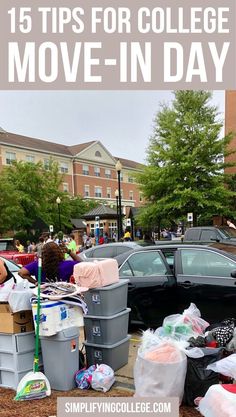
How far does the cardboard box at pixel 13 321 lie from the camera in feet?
13.7

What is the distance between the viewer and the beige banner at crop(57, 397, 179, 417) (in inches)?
124

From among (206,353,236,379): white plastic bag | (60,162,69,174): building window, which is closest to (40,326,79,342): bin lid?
(206,353,236,379): white plastic bag

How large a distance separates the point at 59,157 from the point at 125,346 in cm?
5300

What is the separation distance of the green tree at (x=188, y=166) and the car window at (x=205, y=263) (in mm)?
16736

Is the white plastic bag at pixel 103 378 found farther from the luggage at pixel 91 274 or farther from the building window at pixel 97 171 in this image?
→ the building window at pixel 97 171

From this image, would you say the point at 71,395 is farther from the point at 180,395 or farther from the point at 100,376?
the point at 180,395

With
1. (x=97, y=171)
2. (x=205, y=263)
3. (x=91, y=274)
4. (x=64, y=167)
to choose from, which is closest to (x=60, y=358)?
(x=91, y=274)

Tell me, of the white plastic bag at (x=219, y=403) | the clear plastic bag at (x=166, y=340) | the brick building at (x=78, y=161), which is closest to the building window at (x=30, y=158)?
the brick building at (x=78, y=161)

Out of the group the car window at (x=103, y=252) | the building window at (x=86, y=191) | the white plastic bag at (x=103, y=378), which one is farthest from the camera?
the building window at (x=86, y=191)

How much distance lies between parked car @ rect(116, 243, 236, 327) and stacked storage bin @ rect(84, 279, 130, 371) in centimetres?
128

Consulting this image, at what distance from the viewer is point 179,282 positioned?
5684mm

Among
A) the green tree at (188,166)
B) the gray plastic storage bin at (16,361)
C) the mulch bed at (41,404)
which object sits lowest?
the mulch bed at (41,404)

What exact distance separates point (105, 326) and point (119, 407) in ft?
3.88

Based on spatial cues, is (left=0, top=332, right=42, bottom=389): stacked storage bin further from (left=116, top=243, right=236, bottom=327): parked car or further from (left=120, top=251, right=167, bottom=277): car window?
(left=120, top=251, right=167, bottom=277): car window
